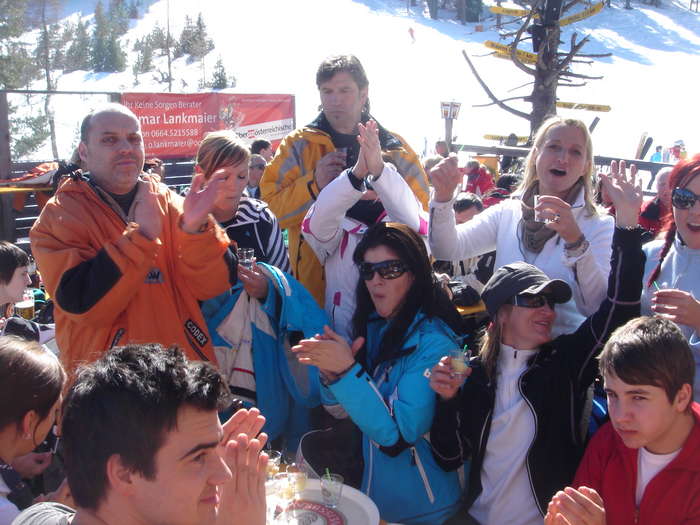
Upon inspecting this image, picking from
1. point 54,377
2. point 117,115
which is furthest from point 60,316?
point 117,115

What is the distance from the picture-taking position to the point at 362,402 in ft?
7.82

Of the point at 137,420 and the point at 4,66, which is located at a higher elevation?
the point at 4,66

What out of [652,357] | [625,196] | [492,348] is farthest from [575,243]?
[652,357]

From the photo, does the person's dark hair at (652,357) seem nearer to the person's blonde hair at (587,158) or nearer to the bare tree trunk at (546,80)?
the person's blonde hair at (587,158)

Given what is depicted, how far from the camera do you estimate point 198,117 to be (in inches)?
523

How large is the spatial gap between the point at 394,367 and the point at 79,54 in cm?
4560

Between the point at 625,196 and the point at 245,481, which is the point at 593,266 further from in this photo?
the point at 245,481

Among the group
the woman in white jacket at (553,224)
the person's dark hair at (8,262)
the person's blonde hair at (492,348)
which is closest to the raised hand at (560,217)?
the woman in white jacket at (553,224)

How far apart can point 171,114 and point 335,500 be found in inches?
463

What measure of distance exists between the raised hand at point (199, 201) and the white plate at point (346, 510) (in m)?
1.12

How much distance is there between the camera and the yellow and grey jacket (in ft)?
Answer: 11.0

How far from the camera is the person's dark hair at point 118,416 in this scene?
1.43 meters

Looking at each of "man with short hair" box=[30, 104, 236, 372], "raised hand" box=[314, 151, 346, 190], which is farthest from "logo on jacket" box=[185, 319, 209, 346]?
"raised hand" box=[314, 151, 346, 190]

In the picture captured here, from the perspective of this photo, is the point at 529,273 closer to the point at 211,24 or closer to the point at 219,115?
the point at 219,115
